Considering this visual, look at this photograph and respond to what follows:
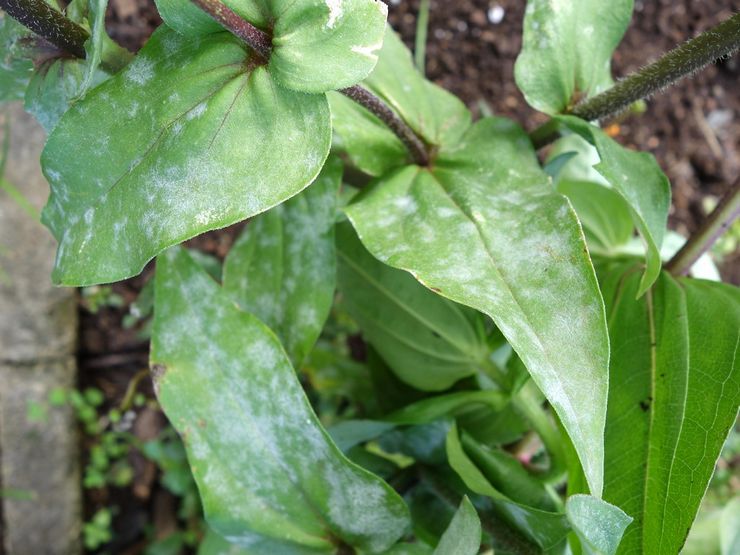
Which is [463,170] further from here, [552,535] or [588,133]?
[552,535]

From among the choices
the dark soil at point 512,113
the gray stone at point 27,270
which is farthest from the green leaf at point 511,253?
the gray stone at point 27,270

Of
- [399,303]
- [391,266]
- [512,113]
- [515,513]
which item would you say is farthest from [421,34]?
[515,513]

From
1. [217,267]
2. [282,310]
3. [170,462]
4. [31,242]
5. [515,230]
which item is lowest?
[170,462]

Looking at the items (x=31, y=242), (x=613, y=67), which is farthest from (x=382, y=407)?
(x=613, y=67)

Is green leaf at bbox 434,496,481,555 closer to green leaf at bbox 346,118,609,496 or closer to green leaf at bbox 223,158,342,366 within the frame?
green leaf at bbox 346,118,609,496

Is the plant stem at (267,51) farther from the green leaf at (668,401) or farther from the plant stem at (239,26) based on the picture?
the green leaf at (668,401)

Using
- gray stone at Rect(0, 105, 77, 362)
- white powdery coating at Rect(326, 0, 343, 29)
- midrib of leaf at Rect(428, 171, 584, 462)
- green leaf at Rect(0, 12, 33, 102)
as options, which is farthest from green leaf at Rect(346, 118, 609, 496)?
gray stone at Rect(0, 105, 77, 362)

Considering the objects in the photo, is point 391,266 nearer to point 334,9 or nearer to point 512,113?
point 334,9
